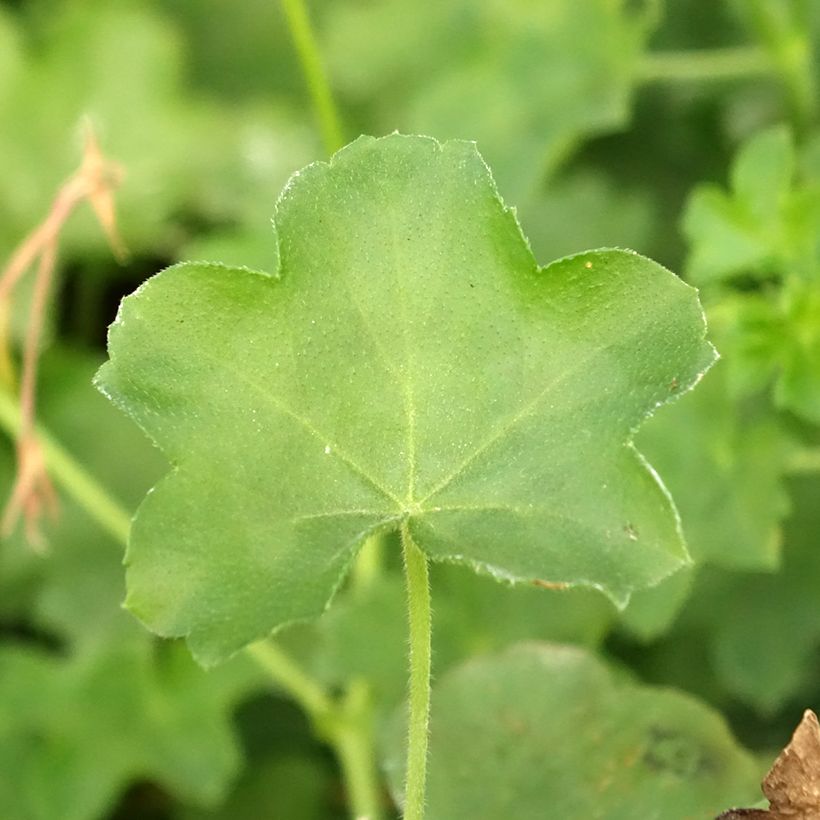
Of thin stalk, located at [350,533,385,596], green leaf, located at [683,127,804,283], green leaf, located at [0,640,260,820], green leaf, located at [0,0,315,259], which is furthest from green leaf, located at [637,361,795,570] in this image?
green leaf, located at [0,0,315,259]

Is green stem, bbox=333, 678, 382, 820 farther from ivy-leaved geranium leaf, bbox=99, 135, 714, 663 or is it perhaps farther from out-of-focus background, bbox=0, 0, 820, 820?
ivy-leaved geranium leaf, bbox=99, 135, 714, 663

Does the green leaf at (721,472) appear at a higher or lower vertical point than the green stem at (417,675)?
higher

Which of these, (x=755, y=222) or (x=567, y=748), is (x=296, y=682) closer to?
(x=567, y=748)

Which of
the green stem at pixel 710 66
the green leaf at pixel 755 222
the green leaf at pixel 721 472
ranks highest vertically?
the green stem at pixel 710 66

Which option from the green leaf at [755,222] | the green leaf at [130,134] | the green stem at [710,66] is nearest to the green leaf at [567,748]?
the green leaf at [755,222]

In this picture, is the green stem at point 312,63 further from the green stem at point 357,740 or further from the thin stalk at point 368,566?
the green stem at point 357,740

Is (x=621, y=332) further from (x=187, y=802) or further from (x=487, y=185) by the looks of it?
(x=187, y=802)

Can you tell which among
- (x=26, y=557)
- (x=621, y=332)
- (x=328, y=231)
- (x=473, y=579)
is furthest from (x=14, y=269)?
(x=621, y=332)
